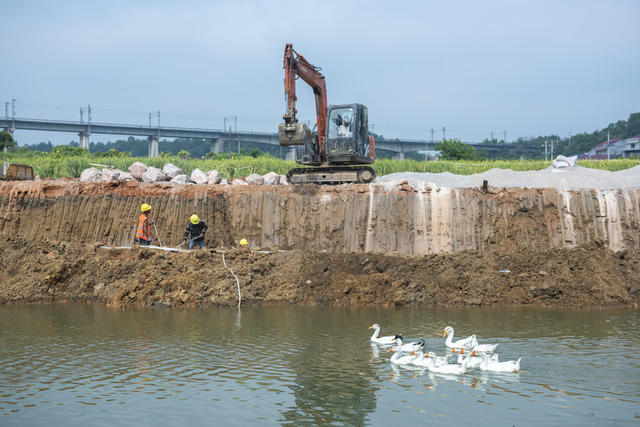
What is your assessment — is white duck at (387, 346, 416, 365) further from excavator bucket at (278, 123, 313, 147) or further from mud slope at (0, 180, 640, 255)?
excavator bucket at (278, 123, 313, 147)

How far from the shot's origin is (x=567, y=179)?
90.6 feet

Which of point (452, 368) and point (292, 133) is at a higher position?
point (292, 133)

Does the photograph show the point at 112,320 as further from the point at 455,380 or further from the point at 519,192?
the point at 519,192

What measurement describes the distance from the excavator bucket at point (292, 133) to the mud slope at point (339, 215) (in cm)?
→ 162

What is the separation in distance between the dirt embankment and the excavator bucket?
473 cm

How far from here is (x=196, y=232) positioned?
831 inches

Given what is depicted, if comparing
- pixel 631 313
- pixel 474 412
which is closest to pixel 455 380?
pixel 474 412

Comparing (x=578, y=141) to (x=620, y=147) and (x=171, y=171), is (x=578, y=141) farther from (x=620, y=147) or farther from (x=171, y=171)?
(x=171, y=171)

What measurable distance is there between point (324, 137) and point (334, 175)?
4.98 feet

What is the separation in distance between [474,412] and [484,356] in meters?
2.39

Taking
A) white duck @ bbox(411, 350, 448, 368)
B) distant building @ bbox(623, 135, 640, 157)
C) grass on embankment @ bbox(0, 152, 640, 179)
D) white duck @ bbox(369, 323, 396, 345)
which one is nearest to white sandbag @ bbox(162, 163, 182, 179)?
grass on embankment @ bbox(0, 152, 640, 179)

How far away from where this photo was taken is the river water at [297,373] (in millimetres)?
8594

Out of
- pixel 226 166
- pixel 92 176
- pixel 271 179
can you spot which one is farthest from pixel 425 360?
pixel 226 166

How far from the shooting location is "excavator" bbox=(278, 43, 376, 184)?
73.5 ft
